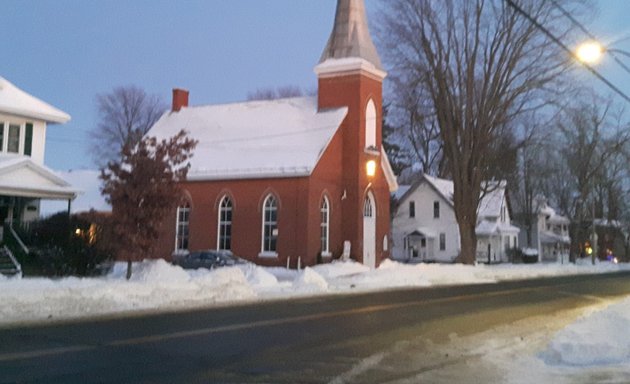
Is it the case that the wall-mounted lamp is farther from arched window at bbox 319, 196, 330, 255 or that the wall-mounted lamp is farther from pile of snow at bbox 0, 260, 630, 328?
pile of snow at bbox 0, 260, 630, 328

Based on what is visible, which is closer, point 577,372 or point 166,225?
point 577,372

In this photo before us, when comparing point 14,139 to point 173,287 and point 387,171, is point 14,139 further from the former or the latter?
point 387,171

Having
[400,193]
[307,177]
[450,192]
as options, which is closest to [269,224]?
[307,177]

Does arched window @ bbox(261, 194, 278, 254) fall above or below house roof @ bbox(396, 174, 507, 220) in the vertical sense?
below

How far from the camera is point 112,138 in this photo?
70562 mm

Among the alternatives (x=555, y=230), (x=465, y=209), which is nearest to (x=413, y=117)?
(x=465, y=209)

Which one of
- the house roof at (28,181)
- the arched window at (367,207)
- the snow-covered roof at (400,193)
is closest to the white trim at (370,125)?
the arched window at (367,207)

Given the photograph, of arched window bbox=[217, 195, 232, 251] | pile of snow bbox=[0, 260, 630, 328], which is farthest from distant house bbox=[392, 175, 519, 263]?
arched window bbox=[217, 195, 232, 251]

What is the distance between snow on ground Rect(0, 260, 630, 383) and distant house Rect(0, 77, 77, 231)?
4474 mm

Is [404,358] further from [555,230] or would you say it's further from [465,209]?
[555,230]

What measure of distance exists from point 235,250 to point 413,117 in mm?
16241

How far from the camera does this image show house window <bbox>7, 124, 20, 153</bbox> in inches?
1072

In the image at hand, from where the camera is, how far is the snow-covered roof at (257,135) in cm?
3369

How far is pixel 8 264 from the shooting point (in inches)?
896
